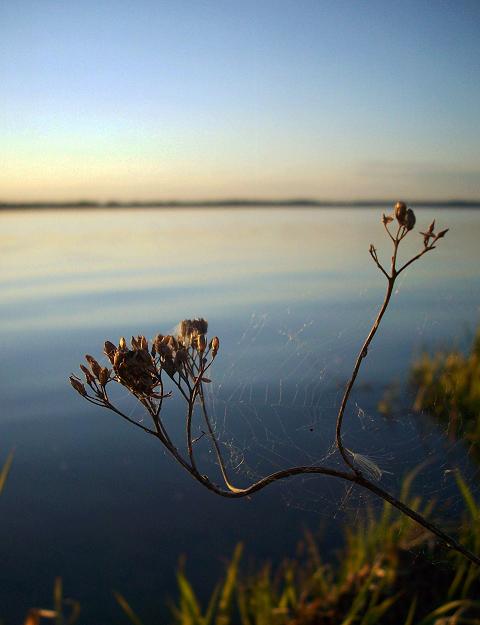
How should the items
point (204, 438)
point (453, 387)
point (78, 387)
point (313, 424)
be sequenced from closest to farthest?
point (78, 387) < point (313, 424) < point (453, 387) < point (204, 438)

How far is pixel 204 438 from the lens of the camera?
6730mm

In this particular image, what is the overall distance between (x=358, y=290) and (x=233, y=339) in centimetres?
495

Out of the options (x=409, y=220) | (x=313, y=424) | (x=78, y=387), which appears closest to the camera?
(x=409, y=220)

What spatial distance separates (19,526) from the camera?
5.90m

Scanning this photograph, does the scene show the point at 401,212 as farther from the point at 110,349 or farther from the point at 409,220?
the point at 110,349

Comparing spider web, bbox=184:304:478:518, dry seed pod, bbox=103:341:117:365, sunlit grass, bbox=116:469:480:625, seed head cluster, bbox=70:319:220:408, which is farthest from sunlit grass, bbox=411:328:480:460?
dry seed pod, bbox=103:341:117:365

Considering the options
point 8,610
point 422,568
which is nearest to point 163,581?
point 8,610

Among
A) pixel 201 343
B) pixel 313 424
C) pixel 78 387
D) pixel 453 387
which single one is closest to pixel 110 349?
pixel 78 387

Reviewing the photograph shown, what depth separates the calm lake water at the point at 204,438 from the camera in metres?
4.75

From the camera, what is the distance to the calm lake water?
4.75 metres

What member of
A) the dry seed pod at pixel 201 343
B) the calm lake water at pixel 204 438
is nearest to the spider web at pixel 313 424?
the calm lake water at pixel 204 438

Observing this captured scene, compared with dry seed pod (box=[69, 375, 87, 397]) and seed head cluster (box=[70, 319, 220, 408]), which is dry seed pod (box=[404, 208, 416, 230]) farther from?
dry seed pod (box=[69, 375, 87, 397])

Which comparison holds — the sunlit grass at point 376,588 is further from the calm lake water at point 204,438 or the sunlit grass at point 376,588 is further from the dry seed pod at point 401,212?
the dry seed pod at point 401,212

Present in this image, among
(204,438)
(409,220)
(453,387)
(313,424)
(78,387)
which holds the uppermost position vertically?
(409,220)
